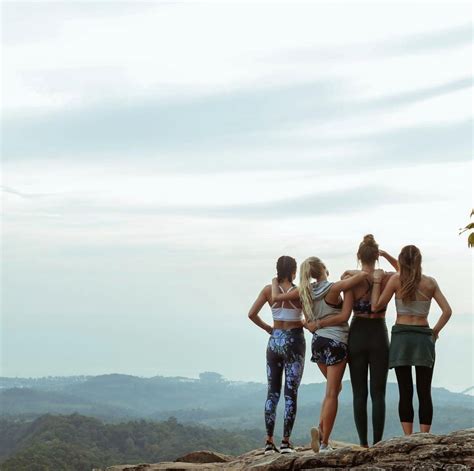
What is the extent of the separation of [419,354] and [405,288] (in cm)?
102

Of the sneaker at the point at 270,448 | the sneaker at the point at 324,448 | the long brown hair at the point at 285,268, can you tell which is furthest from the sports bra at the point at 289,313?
the sneaker at the point at 270,448

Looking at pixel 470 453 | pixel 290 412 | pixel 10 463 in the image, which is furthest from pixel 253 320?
pixel 10 463

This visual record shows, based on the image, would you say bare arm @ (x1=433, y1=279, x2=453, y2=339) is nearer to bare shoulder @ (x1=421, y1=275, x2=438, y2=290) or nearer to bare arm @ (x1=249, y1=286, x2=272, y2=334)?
bare shoulder @ (x1=421, y1=275, x2=438, y2=290)

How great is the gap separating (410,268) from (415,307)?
0.67 metres

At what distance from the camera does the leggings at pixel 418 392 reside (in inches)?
535

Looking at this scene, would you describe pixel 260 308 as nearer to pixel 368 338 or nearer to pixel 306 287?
pixel 306 287

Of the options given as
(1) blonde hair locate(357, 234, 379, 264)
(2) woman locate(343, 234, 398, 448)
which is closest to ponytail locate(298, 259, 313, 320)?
(2) woman locate(343, 234, 398, 448)

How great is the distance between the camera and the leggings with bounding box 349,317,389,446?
13602 millimetres

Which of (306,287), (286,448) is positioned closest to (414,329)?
(306,287)

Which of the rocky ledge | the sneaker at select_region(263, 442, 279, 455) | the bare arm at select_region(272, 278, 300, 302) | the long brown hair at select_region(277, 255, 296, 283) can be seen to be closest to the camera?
the rocky ledge

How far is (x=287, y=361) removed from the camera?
14.5 meters

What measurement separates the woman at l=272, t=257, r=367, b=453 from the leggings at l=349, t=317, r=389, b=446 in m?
0.21

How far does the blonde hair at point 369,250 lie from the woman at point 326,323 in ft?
1.44

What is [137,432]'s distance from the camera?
175 metres
